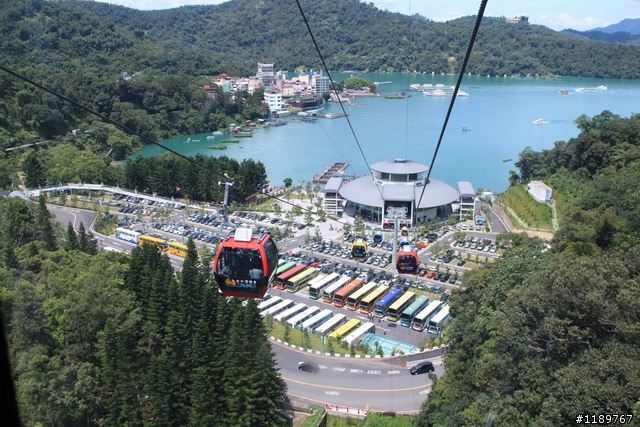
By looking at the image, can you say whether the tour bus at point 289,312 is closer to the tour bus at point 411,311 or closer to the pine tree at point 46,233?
the tour bus at point 411,311

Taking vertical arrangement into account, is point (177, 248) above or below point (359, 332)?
above

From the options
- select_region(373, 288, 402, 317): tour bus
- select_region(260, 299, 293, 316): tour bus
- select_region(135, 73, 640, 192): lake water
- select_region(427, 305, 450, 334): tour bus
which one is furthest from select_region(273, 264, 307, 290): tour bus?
select_region(135, 73, 640, 192): lake water

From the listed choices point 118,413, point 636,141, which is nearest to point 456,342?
point 118,413

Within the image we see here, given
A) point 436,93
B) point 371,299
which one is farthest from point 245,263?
point 436,93

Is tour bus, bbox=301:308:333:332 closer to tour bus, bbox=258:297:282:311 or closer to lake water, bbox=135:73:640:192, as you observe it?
tour bus, bbox=258:297:282:311

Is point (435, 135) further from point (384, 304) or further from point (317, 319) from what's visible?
point (317, 319)

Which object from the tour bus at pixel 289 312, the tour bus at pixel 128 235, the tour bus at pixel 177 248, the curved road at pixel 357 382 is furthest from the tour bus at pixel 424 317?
the tour bus at pixel 128 235

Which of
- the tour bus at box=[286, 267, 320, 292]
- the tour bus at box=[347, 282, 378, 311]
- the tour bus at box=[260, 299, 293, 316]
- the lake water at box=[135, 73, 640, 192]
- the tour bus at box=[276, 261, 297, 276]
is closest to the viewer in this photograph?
the tour bus at box=[260, 299, 293, 316]
